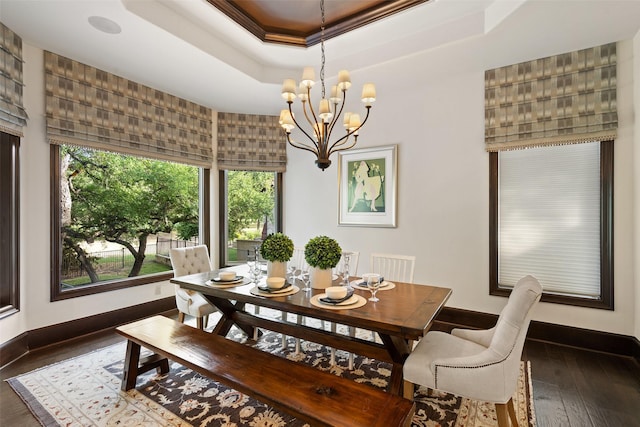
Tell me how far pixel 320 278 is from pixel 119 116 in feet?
10.2

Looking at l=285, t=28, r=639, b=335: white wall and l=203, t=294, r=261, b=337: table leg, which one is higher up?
l=285, t=28, r=639, b=335: white wall

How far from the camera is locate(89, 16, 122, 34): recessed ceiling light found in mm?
2516

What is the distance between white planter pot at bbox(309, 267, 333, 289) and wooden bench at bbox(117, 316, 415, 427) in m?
0.64

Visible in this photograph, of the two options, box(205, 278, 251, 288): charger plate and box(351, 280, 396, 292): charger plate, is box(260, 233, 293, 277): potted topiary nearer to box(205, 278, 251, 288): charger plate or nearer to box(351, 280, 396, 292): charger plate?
box(205, 278, 251, 288): charger plate

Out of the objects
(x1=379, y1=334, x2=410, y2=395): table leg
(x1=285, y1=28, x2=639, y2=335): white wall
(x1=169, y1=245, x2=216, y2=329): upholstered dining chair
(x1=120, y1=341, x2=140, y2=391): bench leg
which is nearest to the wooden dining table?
(x1=379, y1=334, x2=410, y2=395): table leg

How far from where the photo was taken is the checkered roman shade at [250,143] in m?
4.79

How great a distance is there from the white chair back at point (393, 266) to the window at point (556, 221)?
1161 millimetres

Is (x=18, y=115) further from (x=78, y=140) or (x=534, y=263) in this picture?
(x=534, y=263)

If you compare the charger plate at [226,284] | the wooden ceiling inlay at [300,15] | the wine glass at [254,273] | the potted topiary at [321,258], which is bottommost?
the charger plate at [226,284]

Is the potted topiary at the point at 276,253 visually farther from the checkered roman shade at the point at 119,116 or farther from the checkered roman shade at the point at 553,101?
the checkered roman shade at the point at 553,101

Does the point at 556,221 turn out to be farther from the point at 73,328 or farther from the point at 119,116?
the point at 73,328

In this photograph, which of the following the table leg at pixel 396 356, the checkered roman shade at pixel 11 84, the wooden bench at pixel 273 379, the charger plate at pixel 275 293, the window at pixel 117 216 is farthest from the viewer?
the window at pixel 117 216

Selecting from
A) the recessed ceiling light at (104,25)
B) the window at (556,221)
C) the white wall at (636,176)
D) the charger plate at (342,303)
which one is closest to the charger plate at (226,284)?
the charger plate at (342,303)

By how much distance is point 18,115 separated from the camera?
2.73 metres
